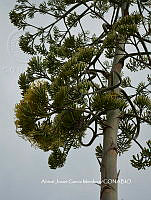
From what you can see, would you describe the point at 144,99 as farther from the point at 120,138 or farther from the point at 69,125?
the point at 69,125

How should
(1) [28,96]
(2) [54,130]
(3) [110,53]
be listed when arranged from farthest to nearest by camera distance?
(3) [110,53], (2) [54,130], (1) [28,96]

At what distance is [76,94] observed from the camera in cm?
177

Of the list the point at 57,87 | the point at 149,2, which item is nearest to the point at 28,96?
the point at 57,87

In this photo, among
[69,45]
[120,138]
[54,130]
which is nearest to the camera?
[54,130]

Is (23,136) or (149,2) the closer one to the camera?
(23,136)

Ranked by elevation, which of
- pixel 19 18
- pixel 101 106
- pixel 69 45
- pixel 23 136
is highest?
pixel 19 18

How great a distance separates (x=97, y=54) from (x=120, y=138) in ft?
1.97

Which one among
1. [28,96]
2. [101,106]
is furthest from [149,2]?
[28,96]

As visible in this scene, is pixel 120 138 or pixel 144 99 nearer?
pixel 144 99

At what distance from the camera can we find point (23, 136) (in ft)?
6.25

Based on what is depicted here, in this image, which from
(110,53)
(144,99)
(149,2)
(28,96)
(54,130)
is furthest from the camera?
(149,2)

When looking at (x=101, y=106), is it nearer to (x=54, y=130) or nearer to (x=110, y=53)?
(x=54, y=130)

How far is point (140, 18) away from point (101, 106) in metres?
0.67

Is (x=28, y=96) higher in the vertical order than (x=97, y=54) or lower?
lower
